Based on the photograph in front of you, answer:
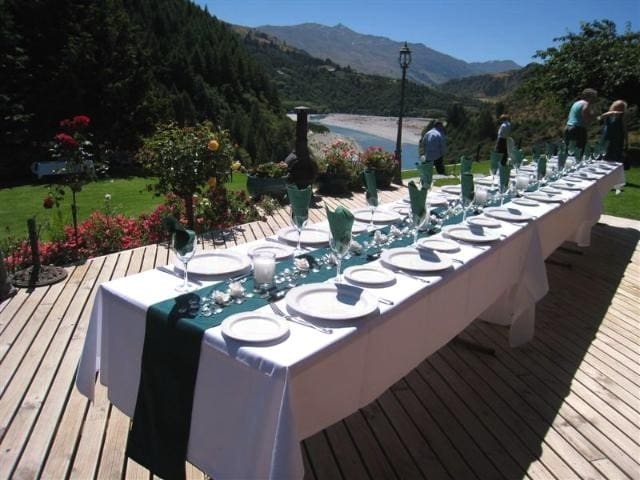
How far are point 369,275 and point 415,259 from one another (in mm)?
293

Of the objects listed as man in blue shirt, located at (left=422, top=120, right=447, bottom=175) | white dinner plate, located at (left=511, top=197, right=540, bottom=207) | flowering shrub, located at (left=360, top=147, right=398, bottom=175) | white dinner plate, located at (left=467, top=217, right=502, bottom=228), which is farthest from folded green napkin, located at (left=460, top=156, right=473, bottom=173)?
man in blue shirt, located at (left=422, top=120, right=447, bottom=175)

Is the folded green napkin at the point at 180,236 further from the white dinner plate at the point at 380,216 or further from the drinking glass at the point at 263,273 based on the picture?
the white dinner plate at the point at 380,216

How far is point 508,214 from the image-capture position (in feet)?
9.30

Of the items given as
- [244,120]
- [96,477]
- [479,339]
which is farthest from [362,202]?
[244,120]

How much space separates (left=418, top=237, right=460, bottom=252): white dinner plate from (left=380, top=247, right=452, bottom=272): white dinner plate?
0.04 meters

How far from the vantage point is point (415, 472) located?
1.87 m

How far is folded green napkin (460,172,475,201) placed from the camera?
8.42 ft

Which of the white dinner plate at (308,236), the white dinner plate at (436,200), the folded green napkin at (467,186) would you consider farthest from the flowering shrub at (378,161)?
the white dinner plate at (308,236)

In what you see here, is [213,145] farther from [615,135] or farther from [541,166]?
[615,135]

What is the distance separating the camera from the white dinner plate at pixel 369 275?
68.6 inches

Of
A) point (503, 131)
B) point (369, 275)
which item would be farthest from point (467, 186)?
point (503, 131)

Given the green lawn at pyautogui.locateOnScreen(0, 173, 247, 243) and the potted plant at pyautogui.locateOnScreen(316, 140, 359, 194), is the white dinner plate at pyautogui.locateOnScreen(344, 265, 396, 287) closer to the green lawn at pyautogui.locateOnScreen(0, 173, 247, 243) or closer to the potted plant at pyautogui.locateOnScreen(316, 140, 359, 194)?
the green lawn at pyautogui.locateOnScreen(0, 173, 247, 243)

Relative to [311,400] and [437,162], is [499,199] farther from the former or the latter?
[437,162]

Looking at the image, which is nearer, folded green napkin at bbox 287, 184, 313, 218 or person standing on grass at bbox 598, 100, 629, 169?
folded green napkin at bbox 287, 184, 313, 218
